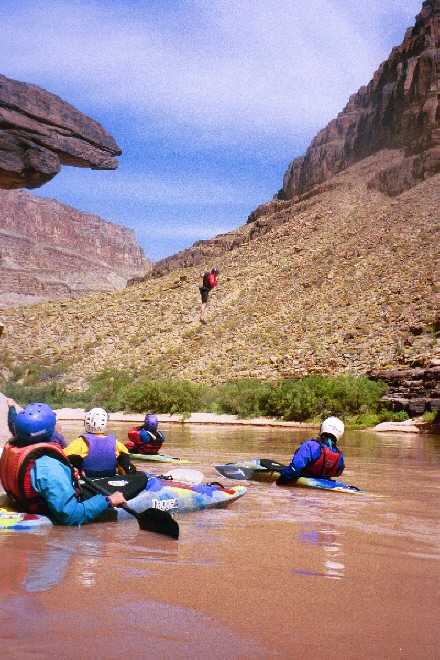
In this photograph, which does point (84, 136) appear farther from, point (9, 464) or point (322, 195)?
point (322, 195)

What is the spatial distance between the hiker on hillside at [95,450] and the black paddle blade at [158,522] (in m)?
1.13

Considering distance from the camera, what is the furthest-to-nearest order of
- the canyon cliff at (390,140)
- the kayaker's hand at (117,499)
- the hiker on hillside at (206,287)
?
1. the canyon cliff at (390,140)
2. the hiker on hillside at (206,287)
3. the kayaker's hand at (117,499)

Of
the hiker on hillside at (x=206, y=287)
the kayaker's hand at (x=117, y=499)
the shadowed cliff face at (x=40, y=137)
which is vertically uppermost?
the hiker on hillside at (x=206, y=287)

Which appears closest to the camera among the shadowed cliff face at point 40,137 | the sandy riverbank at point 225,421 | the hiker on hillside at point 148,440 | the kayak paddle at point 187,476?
the kayak paddle at point 187,476

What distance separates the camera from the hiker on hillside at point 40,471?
591 centimetres

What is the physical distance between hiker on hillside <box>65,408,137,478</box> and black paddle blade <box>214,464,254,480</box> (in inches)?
122

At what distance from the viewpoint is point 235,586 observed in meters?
4.46

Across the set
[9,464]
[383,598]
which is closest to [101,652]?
[383,598]

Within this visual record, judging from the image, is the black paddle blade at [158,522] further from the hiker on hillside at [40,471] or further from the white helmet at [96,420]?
the white helmet at [96,420]

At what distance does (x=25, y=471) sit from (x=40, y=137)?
6.59 meters

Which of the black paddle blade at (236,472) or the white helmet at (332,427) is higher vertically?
the white helmet at (332,427)

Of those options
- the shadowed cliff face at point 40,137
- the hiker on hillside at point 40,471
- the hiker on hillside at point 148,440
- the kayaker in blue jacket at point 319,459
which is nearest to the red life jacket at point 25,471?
the hiker on hillside at point 40,471

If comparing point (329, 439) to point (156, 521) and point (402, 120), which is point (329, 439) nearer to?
point (156, 521)

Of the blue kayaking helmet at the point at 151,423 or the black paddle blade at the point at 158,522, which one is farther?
the blue kayaking helmet at the point at 151,423
